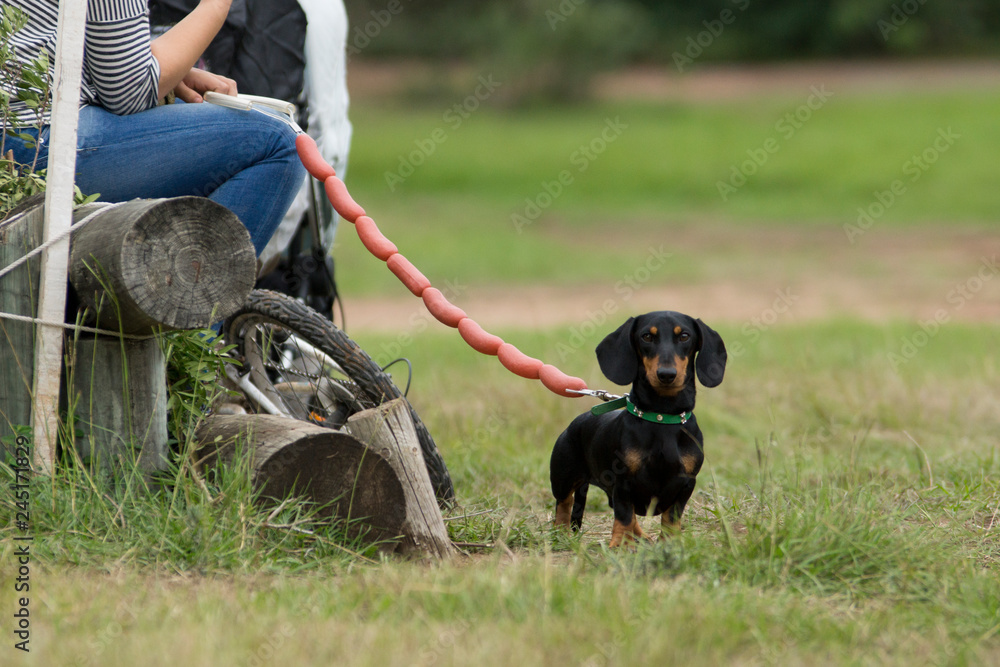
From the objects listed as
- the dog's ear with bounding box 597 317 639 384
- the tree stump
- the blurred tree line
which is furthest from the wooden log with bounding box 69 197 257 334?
the blurred tree line

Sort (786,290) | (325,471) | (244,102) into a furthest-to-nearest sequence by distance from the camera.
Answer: (786,290)
(244,102)
(325,471)

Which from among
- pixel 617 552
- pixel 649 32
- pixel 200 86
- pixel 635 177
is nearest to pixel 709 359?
pixel 617 552

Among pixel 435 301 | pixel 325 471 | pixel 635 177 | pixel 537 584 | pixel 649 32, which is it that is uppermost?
pixel 649 32

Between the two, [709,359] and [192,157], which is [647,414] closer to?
[709,359]

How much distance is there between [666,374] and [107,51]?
1.86 m

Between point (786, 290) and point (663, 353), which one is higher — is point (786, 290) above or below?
above

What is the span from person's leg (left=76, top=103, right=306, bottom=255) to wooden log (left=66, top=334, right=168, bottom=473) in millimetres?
544

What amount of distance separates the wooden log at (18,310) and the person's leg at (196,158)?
0.86 feet

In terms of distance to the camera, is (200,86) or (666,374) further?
(200,86)

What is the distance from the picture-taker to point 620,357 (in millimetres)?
3205

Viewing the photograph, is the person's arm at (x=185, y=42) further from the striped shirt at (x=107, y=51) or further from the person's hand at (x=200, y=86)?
the person's hand at (x=200, y=86)

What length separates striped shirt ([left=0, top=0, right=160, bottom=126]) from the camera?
120 inches

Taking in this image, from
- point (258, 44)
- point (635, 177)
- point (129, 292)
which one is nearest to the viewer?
point (129, 292)

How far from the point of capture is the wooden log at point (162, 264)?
9.19ft
